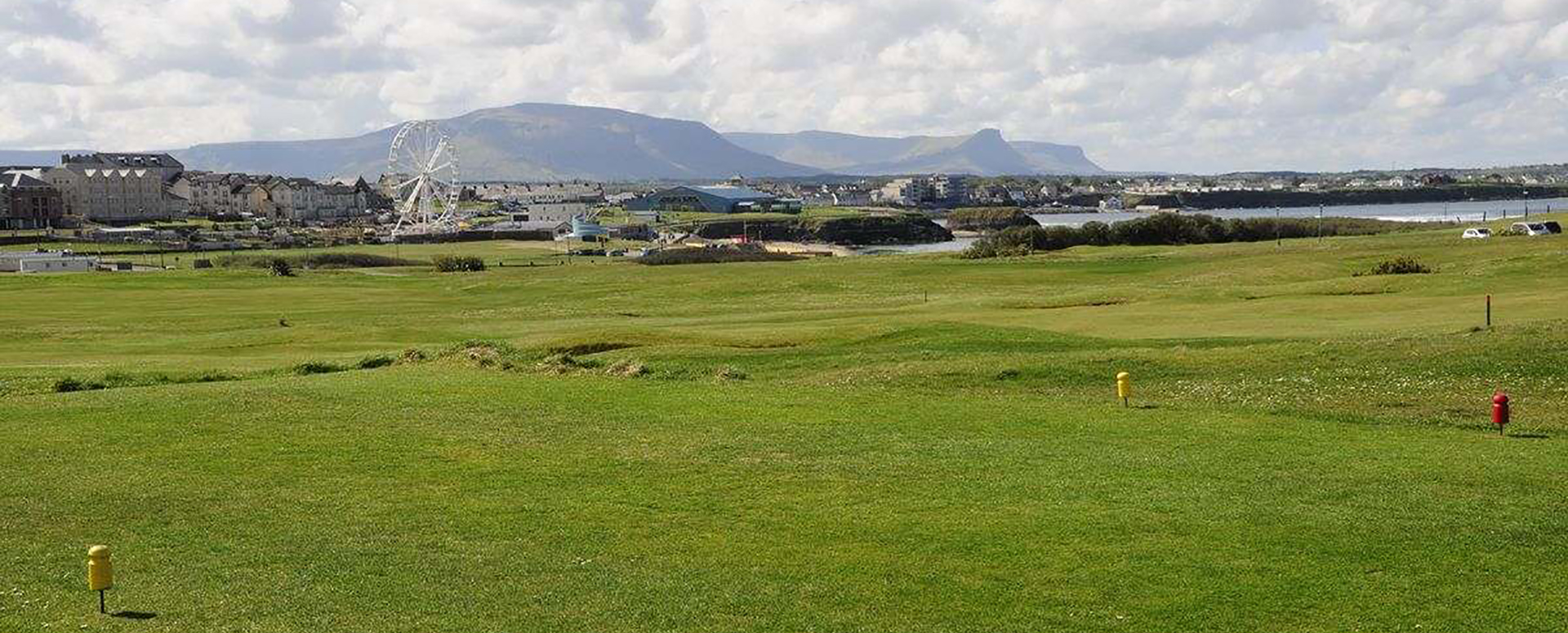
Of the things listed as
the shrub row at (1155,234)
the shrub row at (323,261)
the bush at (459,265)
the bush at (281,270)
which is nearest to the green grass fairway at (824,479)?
the bush at (281,270)

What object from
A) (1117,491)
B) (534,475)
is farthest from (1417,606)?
(534,475)

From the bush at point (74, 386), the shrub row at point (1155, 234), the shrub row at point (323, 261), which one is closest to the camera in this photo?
the bush at point (74, 386)

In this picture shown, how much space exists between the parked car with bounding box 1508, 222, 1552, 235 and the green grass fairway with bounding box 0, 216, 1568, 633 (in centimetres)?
6099

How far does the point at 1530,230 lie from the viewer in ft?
330

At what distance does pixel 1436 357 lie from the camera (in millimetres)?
30578

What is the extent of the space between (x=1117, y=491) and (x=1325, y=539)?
3.16m

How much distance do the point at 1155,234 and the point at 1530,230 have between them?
3165 centimetres

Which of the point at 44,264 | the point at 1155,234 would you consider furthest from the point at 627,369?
the point at 1155,234

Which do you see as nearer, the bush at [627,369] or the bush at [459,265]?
the bush at [627,369]

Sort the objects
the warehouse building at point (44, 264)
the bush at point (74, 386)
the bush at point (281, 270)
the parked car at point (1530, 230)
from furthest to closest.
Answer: the warehouse building at point (44, 264)
the parked car at point (1530, 230)
the bush at point (281, 270)
the bush at point (74, 386)

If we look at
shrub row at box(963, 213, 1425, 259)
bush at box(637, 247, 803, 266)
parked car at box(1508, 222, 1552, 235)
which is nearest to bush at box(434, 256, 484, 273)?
bush at box(637, 247, 803, 266)

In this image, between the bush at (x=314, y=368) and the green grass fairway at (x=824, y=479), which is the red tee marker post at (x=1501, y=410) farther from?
the bush at (x=314, y=368)

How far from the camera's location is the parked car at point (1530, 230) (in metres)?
99.2

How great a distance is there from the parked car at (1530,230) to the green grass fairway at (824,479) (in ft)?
200
